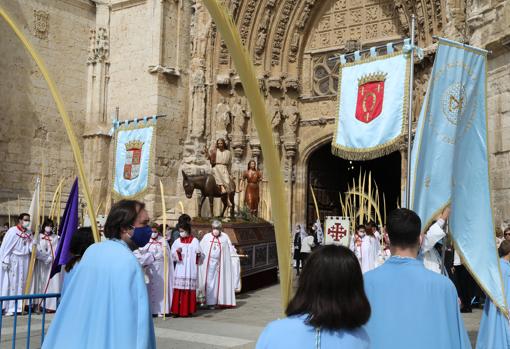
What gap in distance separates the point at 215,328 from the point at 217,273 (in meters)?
2.61

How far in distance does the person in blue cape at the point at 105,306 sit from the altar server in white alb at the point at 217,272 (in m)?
8.08

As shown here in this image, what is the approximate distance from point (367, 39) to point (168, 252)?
11398 millimetres

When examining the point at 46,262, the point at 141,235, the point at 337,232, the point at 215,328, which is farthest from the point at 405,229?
the point at 337,232

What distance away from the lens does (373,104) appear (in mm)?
6461

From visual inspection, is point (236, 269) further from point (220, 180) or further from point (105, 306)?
point (105, 306)

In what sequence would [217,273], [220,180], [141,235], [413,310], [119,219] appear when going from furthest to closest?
[220,180] < [217,273] < [141,235] < [119,219] < [413,310]

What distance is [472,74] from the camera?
5695 mm

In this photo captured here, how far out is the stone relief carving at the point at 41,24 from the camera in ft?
67.5

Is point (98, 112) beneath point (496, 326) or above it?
above

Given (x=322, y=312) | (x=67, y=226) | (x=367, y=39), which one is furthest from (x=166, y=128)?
(x=322, y=312)

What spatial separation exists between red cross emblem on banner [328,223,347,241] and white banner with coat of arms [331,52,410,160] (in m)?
5.82

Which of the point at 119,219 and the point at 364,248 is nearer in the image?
the point at 119,219

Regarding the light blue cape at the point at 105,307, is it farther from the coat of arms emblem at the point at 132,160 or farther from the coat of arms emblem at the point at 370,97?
the coat of arms emblem at the point at 132,160

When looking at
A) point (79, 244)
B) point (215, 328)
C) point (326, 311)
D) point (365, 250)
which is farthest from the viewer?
point (365, 250)
